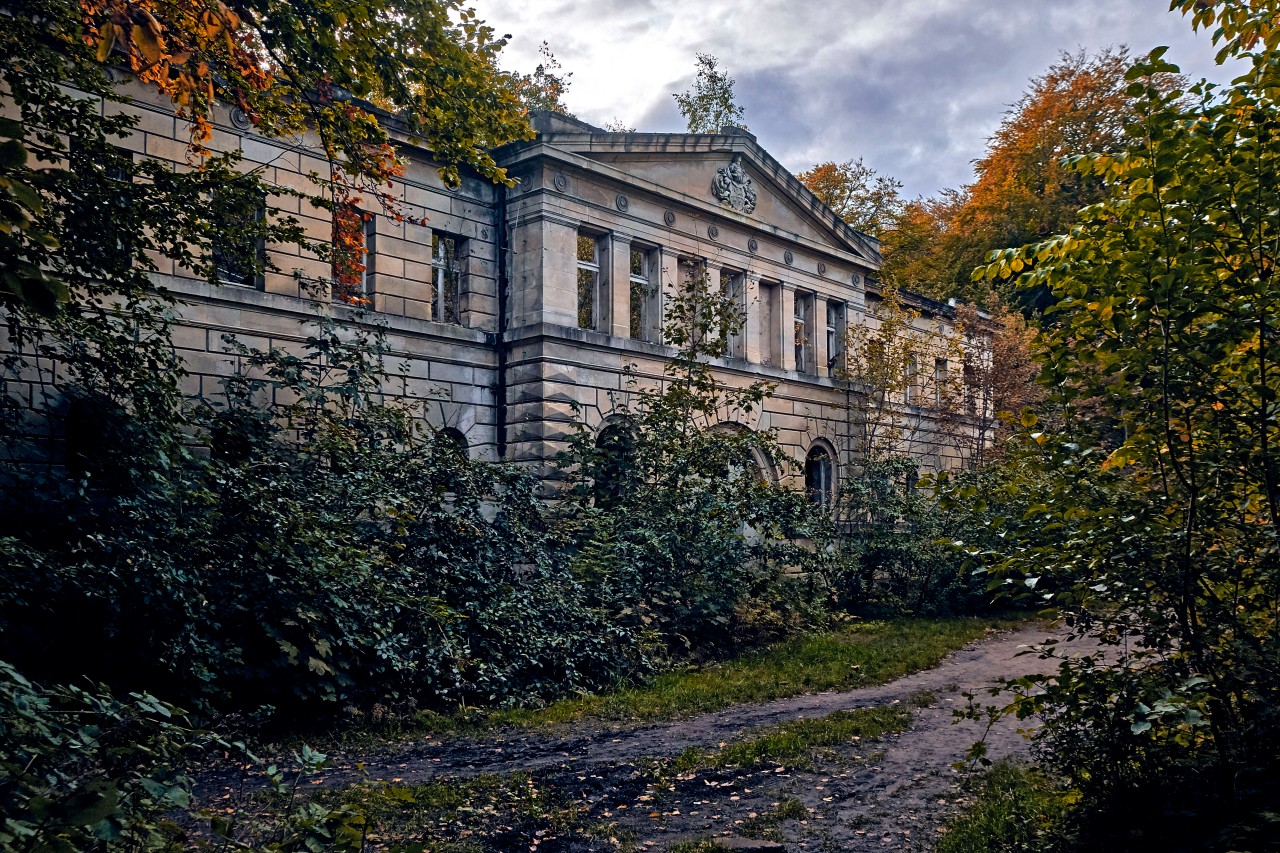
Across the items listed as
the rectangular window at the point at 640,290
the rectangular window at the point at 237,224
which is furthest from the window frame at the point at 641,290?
the rectangular window at the point at 237,224

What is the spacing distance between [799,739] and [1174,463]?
462 centimetres

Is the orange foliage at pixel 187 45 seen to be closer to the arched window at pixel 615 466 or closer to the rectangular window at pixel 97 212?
the rectangular window at pixel 97 212

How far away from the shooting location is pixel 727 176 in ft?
69.6

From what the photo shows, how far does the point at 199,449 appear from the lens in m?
12.9

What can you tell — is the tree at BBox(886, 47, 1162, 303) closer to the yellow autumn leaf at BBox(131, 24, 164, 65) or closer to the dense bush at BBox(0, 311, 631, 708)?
the dense bush at BBox(0, 311, 631, 708)

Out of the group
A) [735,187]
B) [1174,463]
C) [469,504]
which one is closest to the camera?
[1174,463]

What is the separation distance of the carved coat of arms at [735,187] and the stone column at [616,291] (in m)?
3.47

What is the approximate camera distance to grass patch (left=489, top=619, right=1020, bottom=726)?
9617mm

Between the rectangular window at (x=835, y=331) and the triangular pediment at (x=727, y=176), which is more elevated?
the triangular pediment at (x=727, y=176)

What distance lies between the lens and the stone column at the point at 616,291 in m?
18.5

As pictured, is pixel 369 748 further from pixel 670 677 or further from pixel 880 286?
pixel 880 286

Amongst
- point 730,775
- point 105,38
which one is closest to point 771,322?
point 730,775

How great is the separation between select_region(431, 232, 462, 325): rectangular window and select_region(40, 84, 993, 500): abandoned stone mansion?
0.10 feet

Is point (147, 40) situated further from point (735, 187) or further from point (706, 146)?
point (735, 187)
